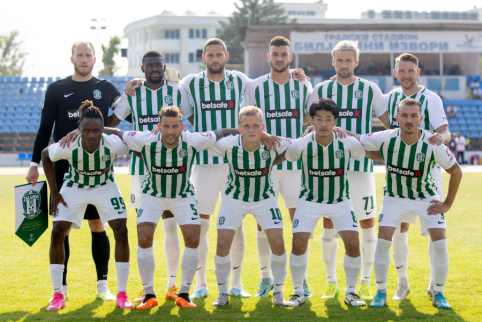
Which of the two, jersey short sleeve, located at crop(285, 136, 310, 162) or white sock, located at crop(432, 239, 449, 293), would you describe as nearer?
white sock, located at crop(432, 239, 449, 293)

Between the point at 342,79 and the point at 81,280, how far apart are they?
10.6 feet

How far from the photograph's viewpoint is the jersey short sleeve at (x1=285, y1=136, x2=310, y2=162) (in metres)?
4.52

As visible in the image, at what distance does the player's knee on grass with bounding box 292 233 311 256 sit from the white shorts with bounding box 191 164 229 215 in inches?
34.7

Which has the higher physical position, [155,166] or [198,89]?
[198,89]

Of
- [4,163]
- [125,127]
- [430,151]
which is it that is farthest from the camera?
[125,127]

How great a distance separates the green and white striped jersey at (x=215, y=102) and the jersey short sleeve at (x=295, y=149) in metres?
0.76

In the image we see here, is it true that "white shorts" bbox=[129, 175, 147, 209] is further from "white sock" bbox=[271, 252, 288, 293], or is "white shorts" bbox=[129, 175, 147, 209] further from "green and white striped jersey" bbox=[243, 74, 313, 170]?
"white sock" bbox=[271, 252, 288, 293]

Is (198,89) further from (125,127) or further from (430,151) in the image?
(125,127)

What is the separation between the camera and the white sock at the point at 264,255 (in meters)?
4.96

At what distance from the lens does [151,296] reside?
14.3 ft

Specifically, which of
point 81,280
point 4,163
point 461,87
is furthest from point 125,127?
point 81,280

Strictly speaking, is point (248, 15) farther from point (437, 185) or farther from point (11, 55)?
point (437, 185)

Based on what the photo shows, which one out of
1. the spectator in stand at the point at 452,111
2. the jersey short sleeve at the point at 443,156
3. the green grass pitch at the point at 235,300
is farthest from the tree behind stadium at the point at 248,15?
the jersey short sleeve at the point at 443,156

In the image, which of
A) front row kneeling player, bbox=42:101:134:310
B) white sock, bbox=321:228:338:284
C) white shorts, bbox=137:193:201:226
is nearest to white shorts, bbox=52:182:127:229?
front row kneeling player, bbox=42:101:134:310
